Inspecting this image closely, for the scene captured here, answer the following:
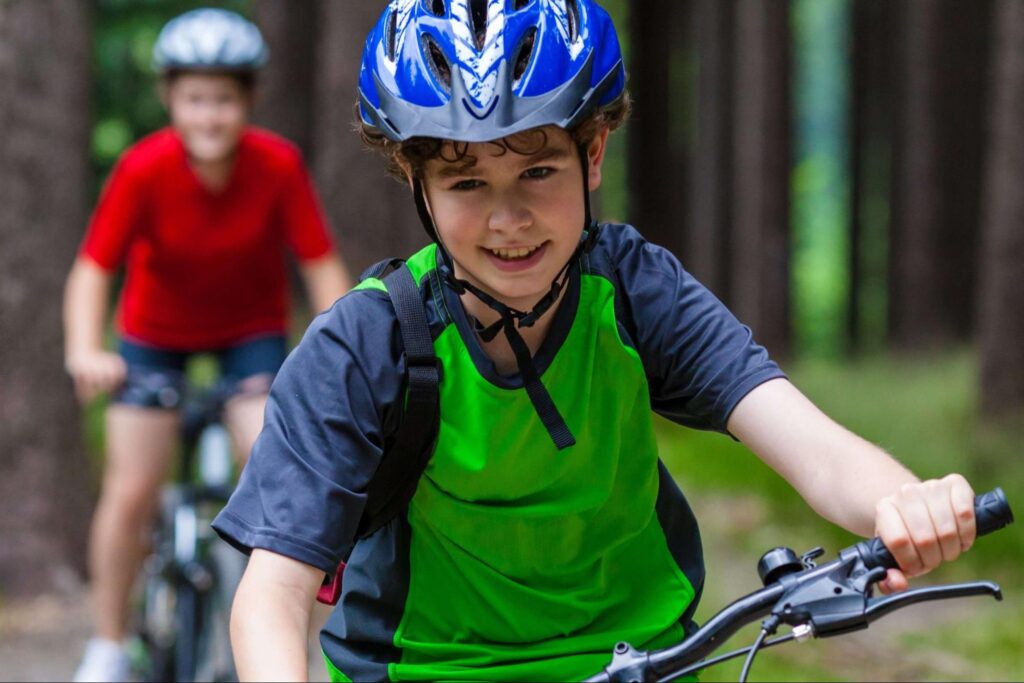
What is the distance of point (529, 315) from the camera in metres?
2.71

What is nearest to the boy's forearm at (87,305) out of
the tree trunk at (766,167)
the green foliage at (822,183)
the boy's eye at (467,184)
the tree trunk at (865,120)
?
the boy's eye at (467,184)

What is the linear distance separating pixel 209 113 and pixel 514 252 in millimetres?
3261

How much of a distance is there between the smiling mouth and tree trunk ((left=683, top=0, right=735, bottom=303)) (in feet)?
56.5

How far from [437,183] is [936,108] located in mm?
14209

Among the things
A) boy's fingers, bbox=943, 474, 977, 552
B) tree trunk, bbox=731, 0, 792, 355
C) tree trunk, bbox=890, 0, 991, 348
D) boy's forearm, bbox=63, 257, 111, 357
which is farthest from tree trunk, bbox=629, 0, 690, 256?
boy's fingers, bbox=943, 474, 977, 552

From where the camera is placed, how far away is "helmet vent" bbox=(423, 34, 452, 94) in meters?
2.70

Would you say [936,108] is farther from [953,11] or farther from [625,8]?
[625,8]

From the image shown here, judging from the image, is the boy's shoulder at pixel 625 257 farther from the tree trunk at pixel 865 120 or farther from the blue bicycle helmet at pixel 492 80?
the tree trunk at pixel 865 120

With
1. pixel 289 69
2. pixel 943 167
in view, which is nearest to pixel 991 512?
pixel 289 69

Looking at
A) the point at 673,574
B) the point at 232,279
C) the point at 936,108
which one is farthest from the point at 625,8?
the point at 673,574

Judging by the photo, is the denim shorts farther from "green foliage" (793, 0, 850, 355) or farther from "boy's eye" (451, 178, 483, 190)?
"green foliage" (793, 0, 850, 355)

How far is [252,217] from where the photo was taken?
18.5ft

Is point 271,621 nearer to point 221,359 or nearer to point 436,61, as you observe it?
point 436,61

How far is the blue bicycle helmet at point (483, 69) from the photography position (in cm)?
258
